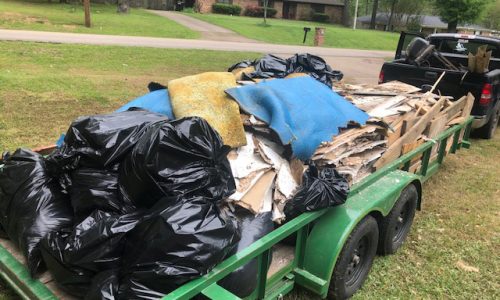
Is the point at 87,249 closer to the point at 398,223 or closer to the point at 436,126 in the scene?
the point at 398,223

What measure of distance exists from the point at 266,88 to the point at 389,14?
204 ft

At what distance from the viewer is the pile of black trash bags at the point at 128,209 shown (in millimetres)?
2023

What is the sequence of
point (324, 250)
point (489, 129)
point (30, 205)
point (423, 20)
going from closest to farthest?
1. point (30, 205)
2. point (324, 250)
3. point (489, 129)
4. point (423, 20)

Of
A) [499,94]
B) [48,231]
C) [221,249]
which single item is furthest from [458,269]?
[499,94]

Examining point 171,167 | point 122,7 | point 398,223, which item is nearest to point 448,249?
point 398,223

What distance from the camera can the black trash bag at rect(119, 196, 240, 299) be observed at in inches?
77.8

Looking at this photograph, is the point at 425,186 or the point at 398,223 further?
the point at 425,186

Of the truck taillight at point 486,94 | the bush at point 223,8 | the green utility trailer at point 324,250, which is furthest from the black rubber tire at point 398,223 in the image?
the bush at point 223,8

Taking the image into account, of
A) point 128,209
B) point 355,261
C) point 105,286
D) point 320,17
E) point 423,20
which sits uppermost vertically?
point 423,20

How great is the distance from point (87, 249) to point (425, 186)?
14.1 ft

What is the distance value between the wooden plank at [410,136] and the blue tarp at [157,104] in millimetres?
1716

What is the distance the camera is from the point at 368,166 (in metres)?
3.54

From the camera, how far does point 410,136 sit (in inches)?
161

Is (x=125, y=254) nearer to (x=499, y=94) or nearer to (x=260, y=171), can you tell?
(x=260, y=171)
